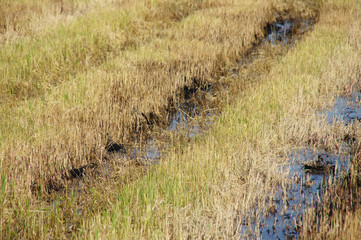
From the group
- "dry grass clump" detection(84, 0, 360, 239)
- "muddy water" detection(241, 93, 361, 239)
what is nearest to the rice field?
"dry grass clump" detection(84, 0, 360, 239)

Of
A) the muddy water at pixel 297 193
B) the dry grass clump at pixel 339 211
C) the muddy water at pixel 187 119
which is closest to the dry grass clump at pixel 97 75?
the muddy water at pixel 187 119

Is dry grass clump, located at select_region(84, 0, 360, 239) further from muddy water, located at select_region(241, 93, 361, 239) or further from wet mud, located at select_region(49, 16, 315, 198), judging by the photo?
wet mud, located at select_region(49, 16, 315, 198)

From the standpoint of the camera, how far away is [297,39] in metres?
8.64

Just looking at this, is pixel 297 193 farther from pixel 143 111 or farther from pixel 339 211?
pixel 143 111

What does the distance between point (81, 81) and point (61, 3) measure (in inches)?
214

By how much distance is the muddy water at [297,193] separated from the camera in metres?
2.76

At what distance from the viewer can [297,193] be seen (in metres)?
3.24

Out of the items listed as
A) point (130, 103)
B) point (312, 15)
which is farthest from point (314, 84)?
point (312, 15)

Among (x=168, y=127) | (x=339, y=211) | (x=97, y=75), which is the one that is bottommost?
(x=168, y=127)

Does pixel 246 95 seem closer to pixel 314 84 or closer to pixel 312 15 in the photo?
pixel 314 84

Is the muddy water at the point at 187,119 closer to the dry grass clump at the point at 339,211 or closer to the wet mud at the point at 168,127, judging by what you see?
the wet mud at the point at 168,127

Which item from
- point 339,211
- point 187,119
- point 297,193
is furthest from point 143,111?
point 339,211

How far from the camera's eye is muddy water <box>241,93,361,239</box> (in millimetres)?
2762

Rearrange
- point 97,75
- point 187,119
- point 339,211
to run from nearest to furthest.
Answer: point 339,211
point 187,119
point 97,75
